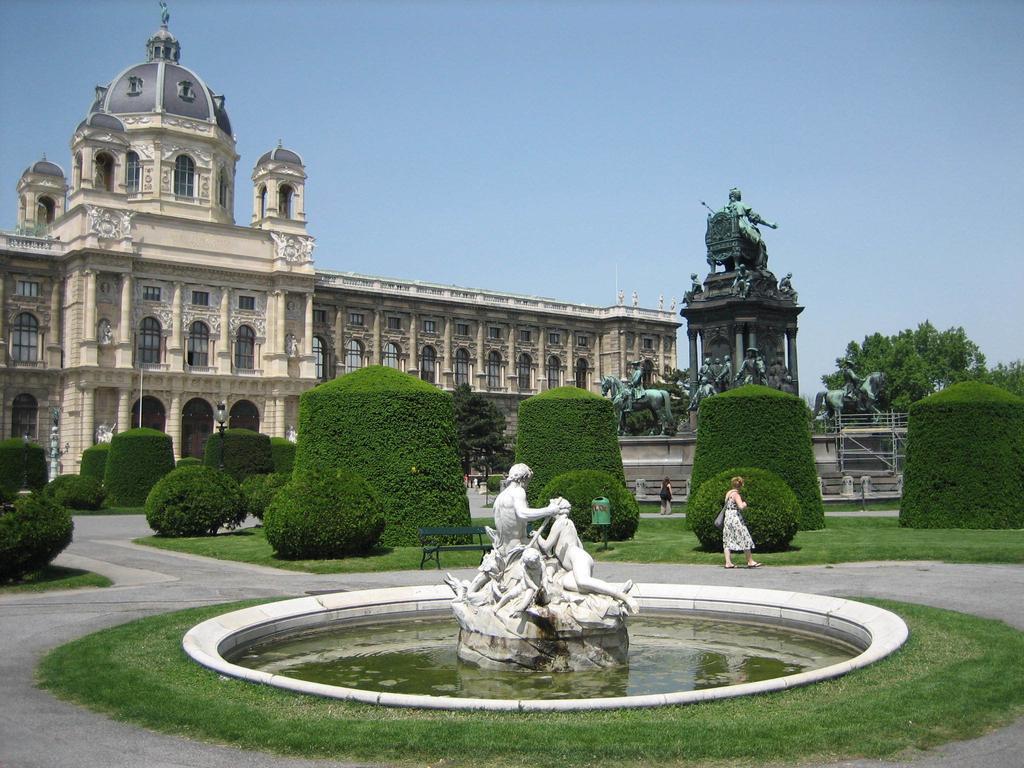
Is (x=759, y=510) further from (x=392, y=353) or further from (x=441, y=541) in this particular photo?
(x=392, y=353)

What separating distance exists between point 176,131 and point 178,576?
65291 mm

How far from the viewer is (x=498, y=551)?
983 centimetres

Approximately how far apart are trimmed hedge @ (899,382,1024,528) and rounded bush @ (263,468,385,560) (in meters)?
11.9

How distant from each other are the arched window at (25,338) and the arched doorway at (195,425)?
10417 mm

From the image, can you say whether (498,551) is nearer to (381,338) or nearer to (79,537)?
(79,537)

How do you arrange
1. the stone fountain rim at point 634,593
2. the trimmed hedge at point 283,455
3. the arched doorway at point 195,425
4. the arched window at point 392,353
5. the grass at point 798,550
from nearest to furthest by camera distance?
the stone fountain rim at point 634,593, the grass at point 798,550, the trimmed hedge at point 283,455, the arched doorway at point 195,425, the arched window at point 392,353

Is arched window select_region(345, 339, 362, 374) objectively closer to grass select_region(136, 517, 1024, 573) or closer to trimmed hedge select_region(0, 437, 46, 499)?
trimmed hedge select_region(0, 437, 46, 499)

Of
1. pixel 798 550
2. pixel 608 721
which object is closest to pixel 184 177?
pixel 798 550

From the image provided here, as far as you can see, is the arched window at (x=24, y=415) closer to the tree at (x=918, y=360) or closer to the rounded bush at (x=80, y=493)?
the rounded bush at (x=80, y=493)

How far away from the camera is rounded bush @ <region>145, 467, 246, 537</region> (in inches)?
956

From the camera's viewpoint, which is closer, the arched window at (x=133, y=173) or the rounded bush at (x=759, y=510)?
the rounded bush at (x=759, y=510)

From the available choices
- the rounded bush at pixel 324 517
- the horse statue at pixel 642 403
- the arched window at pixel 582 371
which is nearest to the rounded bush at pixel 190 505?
the rounded bush at pixel 324 517

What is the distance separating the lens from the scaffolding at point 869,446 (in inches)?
1356

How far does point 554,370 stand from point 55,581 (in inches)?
3177
